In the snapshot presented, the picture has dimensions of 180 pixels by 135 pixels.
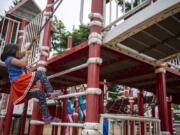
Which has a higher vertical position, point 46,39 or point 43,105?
point 46,39

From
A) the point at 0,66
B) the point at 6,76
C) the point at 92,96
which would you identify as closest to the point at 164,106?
the point at 92,96

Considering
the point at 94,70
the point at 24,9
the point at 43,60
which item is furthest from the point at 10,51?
the point at 24,9

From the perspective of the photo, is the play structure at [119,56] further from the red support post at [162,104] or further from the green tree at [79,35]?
Result: the green tree at [79,35]

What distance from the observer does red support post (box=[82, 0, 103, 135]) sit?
304cm

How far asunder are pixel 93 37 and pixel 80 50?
66 centimetres

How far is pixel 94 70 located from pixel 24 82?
1.38m

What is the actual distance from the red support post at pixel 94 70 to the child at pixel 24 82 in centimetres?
77

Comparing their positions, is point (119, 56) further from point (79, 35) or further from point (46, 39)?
point (79, 35)

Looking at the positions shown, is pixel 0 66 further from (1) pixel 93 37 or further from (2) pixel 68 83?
(1) pixel 93 37

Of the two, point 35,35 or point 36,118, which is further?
point 35,35

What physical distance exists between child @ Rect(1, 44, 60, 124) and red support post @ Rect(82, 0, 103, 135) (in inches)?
30.2

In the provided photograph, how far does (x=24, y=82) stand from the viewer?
152 inches

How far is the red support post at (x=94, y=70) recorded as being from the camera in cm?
304

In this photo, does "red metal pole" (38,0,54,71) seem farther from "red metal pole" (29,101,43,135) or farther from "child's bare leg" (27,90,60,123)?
"red metal pole" (29,101,43,135)
